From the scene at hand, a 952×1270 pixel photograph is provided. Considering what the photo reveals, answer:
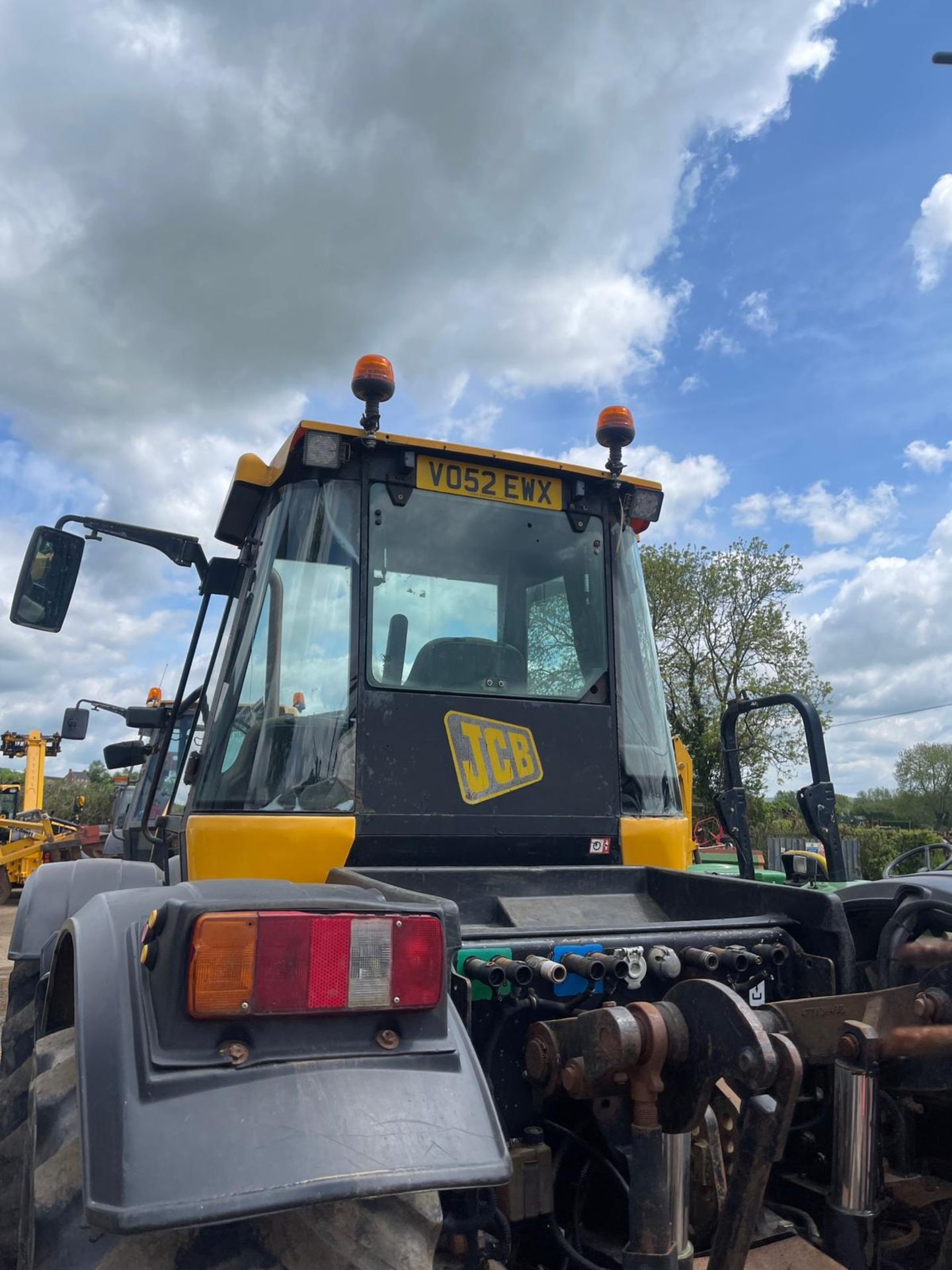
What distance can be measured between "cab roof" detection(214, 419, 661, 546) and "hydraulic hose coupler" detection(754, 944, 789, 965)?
170 cm

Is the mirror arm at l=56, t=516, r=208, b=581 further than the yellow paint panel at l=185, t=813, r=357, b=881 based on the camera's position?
Yes

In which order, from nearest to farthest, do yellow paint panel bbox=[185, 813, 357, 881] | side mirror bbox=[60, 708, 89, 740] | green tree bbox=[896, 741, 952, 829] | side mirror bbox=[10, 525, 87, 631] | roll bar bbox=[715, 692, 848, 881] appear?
yellow paint panel bbox=[185, 813, 357, 881]
side mirror bbox=[10, 525, 87, 631]
roll bar bbox=[715, 692, 848, 881]
side mirror bbox=[60, 708, 89, 740]
green tree bbox=[896, 741, 952, 829]

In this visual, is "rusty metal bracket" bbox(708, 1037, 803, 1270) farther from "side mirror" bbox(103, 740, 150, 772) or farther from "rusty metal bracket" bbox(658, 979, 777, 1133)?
"side mirror" bbox(103, 740, 150, 772)

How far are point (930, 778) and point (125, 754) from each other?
189 ft

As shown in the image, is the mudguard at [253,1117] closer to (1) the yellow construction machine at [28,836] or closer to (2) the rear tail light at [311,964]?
(2) the rear tail light at [311,964]

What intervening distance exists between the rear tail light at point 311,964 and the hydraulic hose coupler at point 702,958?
861 millimetres

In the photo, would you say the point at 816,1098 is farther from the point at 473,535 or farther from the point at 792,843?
the point at 792,843

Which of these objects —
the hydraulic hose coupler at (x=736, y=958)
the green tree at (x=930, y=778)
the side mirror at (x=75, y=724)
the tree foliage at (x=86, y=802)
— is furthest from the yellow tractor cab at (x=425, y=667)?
the green tree at (x=930, y=778)

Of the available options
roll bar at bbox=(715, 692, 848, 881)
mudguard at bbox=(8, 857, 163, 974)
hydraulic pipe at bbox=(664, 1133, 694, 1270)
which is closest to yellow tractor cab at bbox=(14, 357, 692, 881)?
mudguard at bbox=(8, 857, 163, 974)

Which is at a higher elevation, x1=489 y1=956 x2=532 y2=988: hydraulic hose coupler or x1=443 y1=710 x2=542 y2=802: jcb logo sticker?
x1=443 y1=710 x2=542 y2=802: jcb logo sticker

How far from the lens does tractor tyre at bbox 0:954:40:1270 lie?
2080 millimetres

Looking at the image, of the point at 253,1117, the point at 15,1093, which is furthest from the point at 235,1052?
the point at 15,1093

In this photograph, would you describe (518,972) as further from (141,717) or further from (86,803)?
(86,803)

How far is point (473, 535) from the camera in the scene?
3137 millimetres
